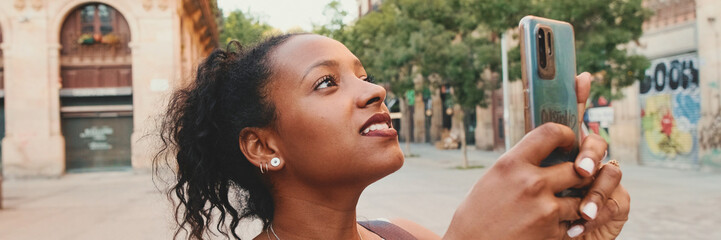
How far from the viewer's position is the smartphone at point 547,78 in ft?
3.13

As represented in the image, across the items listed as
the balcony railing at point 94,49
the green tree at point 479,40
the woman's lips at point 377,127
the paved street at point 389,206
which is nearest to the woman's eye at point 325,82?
the woman's lips at point 377,127

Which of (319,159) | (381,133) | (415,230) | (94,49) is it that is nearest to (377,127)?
(381,133)

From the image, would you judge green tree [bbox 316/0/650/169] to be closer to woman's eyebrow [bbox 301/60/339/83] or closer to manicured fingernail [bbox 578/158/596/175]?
woman's eyebrow [bbox 301/60/339/83]

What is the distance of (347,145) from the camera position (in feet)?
4.60

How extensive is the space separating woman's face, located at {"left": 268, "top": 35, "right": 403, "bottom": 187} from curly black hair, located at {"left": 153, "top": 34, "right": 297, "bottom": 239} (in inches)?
3.4

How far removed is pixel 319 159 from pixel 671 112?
17784 mm

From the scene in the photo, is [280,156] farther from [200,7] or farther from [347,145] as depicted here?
[200,7]

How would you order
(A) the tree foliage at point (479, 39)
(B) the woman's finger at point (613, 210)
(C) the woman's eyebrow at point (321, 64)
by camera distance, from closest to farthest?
(B) the woman's finger at point (613, 210) < (C) the woman's eyebrow at point (321, 64) < (A) the tree foliage at point (479, 39)

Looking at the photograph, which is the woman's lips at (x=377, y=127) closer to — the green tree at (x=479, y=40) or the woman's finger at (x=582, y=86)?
the woman's finger at (x=582, y=86)

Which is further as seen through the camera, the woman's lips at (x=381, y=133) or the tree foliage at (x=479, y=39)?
the tree foliage at (x=479, y=39)

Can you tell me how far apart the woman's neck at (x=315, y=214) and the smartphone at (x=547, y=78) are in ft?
2.37

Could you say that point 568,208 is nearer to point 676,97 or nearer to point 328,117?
point 328,117

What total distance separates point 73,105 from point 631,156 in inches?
725

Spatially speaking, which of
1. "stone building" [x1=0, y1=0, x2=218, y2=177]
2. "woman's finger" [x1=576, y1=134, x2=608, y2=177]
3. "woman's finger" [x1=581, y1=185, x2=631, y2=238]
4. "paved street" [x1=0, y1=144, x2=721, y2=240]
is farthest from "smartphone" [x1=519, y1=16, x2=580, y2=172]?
"stone building" [x1=0, y1=0, x2=218, y2=177]
